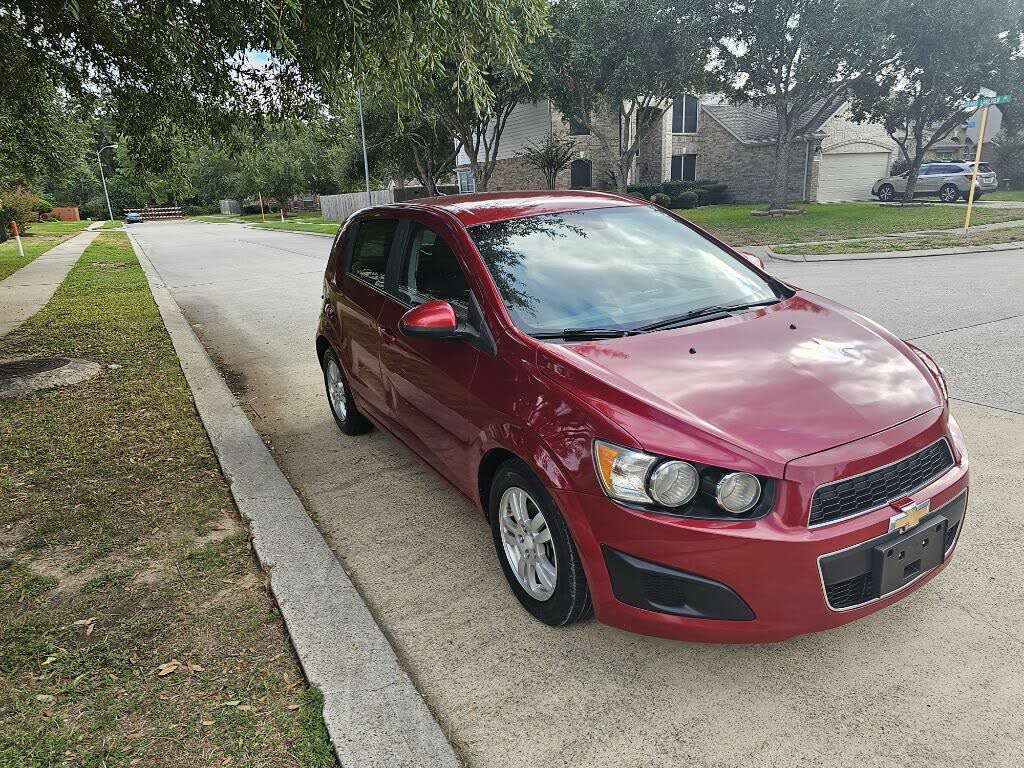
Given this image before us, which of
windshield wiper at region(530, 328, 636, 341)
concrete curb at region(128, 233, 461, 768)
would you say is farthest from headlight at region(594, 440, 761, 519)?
concrete curb at region(128, 233, 461, 768)

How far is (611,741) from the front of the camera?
240 cm

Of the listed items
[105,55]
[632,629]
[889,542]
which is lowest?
[632,629]

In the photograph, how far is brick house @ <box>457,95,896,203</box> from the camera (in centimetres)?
3197

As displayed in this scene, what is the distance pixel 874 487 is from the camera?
2443mm

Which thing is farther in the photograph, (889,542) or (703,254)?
(703,254)

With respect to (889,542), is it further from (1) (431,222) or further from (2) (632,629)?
(1) (431,222)

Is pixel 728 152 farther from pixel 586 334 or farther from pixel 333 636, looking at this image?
pixel 333 636

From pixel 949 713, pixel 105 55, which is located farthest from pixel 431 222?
pixel 105 55

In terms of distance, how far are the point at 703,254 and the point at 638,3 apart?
19.6 meters

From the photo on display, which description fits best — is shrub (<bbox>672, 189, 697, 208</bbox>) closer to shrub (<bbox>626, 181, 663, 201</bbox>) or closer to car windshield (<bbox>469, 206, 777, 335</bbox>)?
shrub (<bbox>626, 181, 663, 201</bbox>)

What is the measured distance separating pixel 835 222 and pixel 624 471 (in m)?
20.9

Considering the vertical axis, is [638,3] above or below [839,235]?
above

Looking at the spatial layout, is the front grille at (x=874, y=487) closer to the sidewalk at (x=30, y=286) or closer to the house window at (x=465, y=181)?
the sidewalk at (x=30, y=286)

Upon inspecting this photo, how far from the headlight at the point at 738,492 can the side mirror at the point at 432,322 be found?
4.68 feet
